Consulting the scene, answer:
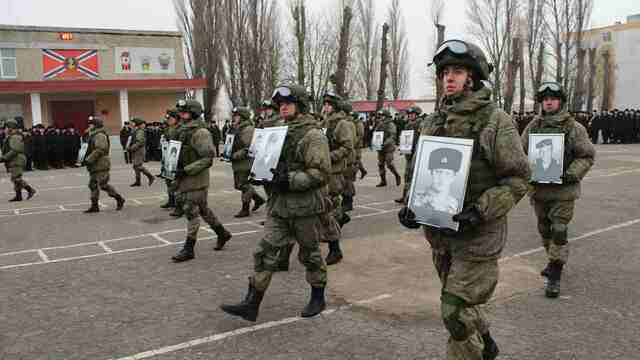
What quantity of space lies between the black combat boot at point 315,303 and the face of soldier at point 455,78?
7.70 feet

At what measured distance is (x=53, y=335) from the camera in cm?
443

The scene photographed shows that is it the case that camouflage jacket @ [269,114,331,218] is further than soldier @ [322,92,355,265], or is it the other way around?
soldier @ [322,92,355,265]

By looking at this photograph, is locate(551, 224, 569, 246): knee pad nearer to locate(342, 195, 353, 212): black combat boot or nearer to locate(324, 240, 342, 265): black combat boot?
locate(324, 240, 342, 265): black combat boot

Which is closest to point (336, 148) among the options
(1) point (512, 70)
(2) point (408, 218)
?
(2) point (408, 218)

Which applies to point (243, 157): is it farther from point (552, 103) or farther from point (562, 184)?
point (562, 184)

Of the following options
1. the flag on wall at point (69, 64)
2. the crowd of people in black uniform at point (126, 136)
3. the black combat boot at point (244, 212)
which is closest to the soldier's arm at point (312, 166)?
the black combat boot at point (244, 212)

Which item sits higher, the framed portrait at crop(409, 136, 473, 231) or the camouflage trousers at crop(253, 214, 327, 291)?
the framed portrait at crop(409, 136, 473, 231)

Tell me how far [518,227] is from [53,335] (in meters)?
6.59

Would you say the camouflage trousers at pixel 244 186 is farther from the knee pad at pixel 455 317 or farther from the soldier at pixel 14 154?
the knee pad at pixel 455 317

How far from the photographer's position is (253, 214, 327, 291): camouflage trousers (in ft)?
14.6

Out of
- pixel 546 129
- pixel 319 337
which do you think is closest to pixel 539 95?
pixel 546 129

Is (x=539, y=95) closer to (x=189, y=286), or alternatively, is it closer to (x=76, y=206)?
(x=189, y=286)

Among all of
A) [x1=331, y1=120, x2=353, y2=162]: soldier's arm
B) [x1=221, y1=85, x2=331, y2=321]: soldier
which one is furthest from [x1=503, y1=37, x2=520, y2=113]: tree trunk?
[x1=221, y1=85, x2=331, y2=321]: soldier

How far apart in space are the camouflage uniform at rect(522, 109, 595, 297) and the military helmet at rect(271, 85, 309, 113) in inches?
96.9
